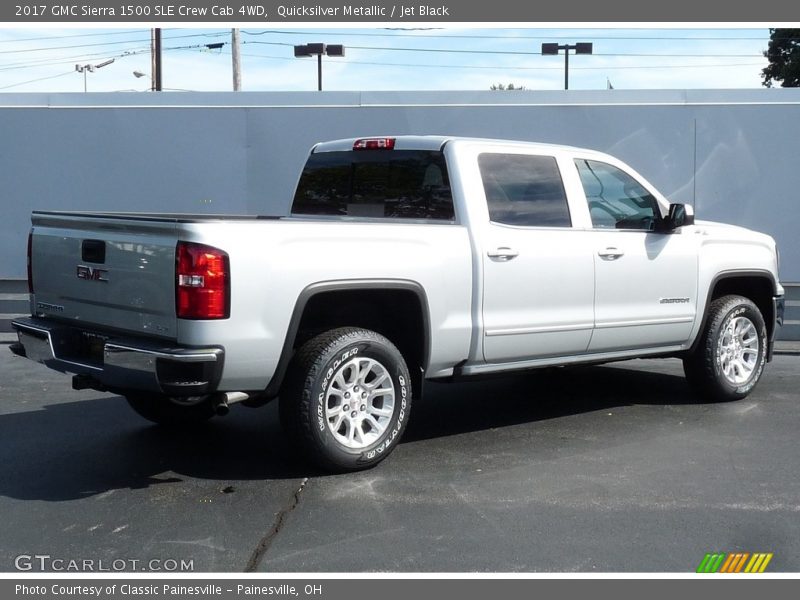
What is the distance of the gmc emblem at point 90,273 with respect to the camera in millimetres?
5551

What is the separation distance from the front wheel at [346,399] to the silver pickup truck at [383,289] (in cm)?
1

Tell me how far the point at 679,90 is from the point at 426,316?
304 inches

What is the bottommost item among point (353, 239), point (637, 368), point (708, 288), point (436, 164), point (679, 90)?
point (637, 368)

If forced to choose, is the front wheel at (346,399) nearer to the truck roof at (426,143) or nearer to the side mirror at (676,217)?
the truck roof at (426,143)

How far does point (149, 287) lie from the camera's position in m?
5.25

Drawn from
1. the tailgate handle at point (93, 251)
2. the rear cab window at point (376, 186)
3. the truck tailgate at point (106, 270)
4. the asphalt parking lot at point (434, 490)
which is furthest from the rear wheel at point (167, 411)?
the rear cab window at point (376, 186)

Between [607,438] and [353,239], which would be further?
[607,438]

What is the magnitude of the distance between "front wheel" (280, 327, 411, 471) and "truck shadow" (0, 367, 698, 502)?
0.28m

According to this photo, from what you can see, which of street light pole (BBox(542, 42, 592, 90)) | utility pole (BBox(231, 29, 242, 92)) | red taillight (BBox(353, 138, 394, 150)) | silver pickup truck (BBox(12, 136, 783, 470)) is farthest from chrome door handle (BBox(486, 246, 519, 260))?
street light pole (BBox(542, 42, 592, 90))

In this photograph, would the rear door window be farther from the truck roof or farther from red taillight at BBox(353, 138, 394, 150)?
red taillight at BBox(353, 138, 394, 150)

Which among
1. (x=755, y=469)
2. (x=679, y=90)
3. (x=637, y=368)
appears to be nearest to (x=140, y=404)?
(x=755, y=469)

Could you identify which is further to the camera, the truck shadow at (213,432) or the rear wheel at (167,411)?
the rear wheel at (167,411)

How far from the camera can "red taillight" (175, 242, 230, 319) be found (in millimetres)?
5023
